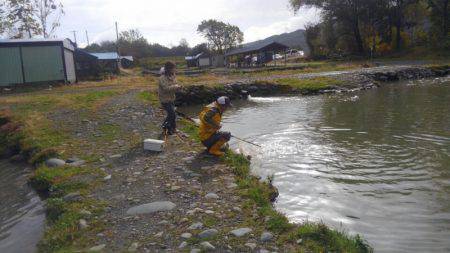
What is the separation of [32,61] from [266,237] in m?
29.5

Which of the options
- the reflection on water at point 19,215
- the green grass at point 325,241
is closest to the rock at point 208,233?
the green grass at point 325,241

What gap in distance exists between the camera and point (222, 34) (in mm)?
106938

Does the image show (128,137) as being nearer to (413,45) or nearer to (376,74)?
(376,74)

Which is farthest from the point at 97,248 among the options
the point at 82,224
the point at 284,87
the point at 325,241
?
the point at 284,87

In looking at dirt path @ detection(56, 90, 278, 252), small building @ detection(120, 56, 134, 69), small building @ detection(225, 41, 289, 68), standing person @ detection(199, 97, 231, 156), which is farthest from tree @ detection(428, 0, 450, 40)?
small building @ detection(120, 56, 134, 69)

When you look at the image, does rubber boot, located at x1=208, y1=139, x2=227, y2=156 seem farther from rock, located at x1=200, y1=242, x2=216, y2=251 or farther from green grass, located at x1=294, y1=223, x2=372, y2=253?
rock, located at x1=200, y1=242, x2=216, y2=251

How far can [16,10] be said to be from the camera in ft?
168

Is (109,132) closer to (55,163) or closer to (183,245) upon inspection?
(55,163)

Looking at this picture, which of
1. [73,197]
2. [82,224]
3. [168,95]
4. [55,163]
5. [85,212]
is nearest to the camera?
[82,224]

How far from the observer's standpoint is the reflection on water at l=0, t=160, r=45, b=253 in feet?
21.1

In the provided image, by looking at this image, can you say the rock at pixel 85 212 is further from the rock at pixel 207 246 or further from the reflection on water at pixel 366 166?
the reflection on water at pixel 366 166

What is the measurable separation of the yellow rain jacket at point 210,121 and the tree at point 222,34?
97.5 metres

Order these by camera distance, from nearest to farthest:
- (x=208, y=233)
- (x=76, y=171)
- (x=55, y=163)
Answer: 1. (x=208, y=233)
2. (x=76, y=171)
3. (x=55, y=163)

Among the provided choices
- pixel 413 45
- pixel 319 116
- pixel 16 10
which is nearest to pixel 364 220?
pixel 319 116
